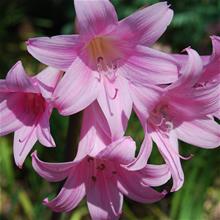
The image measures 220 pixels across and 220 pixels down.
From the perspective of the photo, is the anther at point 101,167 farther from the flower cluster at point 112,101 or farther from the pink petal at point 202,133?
the pink petal at point 202,133

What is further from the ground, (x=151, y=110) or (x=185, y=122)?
(x=151, y=110)

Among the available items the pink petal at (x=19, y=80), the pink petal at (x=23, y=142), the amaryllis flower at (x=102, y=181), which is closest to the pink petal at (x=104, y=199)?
the amaryllis flower at (x=102, y=181)

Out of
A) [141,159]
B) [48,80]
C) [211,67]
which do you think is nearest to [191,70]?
[211,67]

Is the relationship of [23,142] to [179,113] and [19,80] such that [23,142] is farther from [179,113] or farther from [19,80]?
[179,113]

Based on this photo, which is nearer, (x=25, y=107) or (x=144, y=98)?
(x=144, y=98)

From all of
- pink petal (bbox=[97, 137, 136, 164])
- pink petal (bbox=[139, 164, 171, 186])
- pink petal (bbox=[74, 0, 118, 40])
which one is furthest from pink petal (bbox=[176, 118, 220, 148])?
pink petal (bbox=[74, 0, 118, 40])

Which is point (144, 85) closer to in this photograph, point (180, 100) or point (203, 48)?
point (180, 100)

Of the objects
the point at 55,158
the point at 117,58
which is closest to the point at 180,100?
the point at 117,58

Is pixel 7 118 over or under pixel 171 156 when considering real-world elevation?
over
